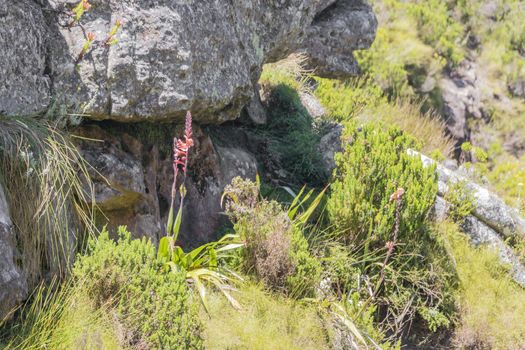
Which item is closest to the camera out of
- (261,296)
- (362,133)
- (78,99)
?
(78,99)

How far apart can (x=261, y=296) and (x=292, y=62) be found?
4.93 metres

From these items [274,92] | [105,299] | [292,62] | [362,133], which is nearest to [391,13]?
[292,62]

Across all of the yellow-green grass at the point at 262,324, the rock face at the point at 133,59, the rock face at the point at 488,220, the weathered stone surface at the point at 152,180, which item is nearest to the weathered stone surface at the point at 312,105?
the rock face at the point at 488,220

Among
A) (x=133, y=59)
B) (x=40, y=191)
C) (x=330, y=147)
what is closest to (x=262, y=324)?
(x=40, y=191)

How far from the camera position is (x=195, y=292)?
188 inches

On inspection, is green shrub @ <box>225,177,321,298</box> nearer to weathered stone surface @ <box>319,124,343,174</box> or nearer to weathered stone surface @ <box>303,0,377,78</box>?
weathered stone surface @ <box>319,124,343,174</box>

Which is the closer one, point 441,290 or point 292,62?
point 441,290

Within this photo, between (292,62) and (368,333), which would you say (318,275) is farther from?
(292,62)

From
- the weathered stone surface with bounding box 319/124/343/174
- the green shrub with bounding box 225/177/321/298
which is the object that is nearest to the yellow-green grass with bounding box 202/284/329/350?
the green shrub with bounding box 225/177/321/298

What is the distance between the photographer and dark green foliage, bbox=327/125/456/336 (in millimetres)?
5820

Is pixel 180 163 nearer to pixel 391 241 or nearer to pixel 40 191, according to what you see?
pixel 40 191

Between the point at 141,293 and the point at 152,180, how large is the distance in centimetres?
128

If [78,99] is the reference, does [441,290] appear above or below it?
below

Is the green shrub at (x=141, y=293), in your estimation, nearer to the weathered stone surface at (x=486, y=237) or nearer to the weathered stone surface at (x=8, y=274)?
the weathered stone surface at (x=8, y=274)
